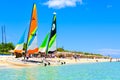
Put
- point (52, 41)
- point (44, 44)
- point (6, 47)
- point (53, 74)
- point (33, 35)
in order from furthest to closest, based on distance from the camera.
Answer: point (6, 47)
point (44, 44)
point (52, 41)
point (33, 35)
point (53, 74)

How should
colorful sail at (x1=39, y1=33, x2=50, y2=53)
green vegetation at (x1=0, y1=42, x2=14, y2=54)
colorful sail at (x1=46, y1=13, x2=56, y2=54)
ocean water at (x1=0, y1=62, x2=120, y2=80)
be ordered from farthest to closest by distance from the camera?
green vegetation at (x1=0, y1=42, x2=14, y2=54) → colorful sail at (x1=39, y1=33, x2=50, y2=53) → colorful sail at (x1=46, y1=13, x2=56, y2=54) → ocean water at (x1=0, y1=62, x2=120, y2=80)

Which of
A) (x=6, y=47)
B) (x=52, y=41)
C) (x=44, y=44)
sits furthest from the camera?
(x=6, y=47)

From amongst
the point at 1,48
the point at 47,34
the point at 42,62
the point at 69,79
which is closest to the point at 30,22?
the point at 42,62

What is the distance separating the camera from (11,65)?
207ft

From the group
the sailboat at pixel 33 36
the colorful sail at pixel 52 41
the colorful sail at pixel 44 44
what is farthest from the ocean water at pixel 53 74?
the colorful sail at pixel 44 44

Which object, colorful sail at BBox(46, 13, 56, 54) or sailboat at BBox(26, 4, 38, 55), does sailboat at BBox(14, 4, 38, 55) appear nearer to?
sailboat at BBox(26, 4, 38, 55)

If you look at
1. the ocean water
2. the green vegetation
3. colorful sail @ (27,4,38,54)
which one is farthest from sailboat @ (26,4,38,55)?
the green vegetation

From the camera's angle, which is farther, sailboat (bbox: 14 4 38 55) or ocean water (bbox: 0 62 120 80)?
sailboat (bbox: 14 4 38 55)

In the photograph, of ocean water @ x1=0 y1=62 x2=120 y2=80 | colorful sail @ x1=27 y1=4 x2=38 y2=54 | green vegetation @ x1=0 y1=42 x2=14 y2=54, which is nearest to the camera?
ocean water @ x1=0 y1=62 x2=120 y2=80

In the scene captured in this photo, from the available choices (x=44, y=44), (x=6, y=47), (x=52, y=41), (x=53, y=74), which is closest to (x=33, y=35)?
(x=52, y=41)

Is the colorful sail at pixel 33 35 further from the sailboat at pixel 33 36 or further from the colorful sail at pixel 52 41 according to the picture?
the colorful sail at pixel 52 41

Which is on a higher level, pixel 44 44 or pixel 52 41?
pixel 52 41

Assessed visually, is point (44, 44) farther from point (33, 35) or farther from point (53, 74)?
point (53, 74)

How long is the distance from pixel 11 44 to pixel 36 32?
6135cm
